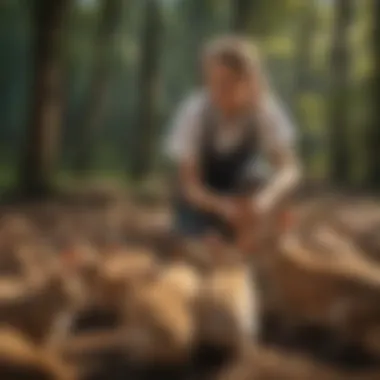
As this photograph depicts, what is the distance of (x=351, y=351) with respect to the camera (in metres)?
1.45

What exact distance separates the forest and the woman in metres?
0.02

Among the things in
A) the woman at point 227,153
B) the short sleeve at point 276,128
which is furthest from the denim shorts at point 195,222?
the short sleeve at point 276,128

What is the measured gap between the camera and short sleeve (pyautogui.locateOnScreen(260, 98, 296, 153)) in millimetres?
1550

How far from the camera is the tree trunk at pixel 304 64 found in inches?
60.4

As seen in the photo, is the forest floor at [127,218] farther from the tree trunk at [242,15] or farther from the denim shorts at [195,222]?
the tree trunk at [242,15]

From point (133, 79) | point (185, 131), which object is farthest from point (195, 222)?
point (133, 79)

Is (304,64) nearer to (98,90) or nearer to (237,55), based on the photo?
(237,55)

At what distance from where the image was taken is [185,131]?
5.09 ft

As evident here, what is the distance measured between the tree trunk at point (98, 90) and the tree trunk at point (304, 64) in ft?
1.05

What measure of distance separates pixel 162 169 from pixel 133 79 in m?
0.16

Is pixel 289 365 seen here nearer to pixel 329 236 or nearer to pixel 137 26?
pixel 329 236

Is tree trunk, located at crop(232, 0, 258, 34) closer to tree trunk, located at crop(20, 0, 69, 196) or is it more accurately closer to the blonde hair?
the blonde hair


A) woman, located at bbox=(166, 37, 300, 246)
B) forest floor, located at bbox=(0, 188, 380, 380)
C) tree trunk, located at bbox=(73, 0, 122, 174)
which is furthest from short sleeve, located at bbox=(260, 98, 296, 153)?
tree trunk, located at bbox=(73, 0, 122, 174)

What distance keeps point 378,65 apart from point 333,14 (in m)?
0.12
